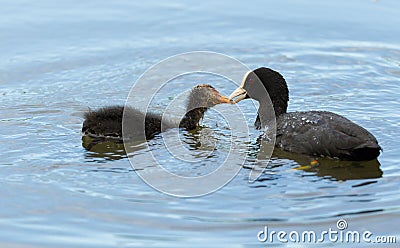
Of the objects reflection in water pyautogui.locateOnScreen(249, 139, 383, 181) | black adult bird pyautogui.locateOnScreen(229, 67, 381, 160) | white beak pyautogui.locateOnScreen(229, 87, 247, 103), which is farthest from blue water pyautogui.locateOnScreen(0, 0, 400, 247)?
white beak pyautogui.locateOnScreen(229, 87, 247, 103)

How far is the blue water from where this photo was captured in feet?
22.0

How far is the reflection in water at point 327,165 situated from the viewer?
7742 mm

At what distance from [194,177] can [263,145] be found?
1.21 metres

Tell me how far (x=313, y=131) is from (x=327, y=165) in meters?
0.38

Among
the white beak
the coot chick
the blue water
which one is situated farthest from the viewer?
the white beak

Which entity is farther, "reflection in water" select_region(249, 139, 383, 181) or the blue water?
"reflection in water" select_region(249, 139, 383, 181)

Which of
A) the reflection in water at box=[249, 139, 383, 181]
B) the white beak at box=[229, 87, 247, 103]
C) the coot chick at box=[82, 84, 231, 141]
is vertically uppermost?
the white beak at box=[229, 87, 247, 103]

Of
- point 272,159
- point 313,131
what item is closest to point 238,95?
point 272,159

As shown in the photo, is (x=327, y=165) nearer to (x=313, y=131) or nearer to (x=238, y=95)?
(x=313, y=131)

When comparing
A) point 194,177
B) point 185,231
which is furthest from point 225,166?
point 185,231

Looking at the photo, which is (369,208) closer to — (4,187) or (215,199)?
(215,199)

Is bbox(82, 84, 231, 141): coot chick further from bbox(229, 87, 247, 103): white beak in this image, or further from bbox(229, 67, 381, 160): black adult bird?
bbox(229, 67, 381, 160): black adult bird

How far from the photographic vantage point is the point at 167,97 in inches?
402

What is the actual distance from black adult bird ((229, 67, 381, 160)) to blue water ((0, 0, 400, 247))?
147mm
